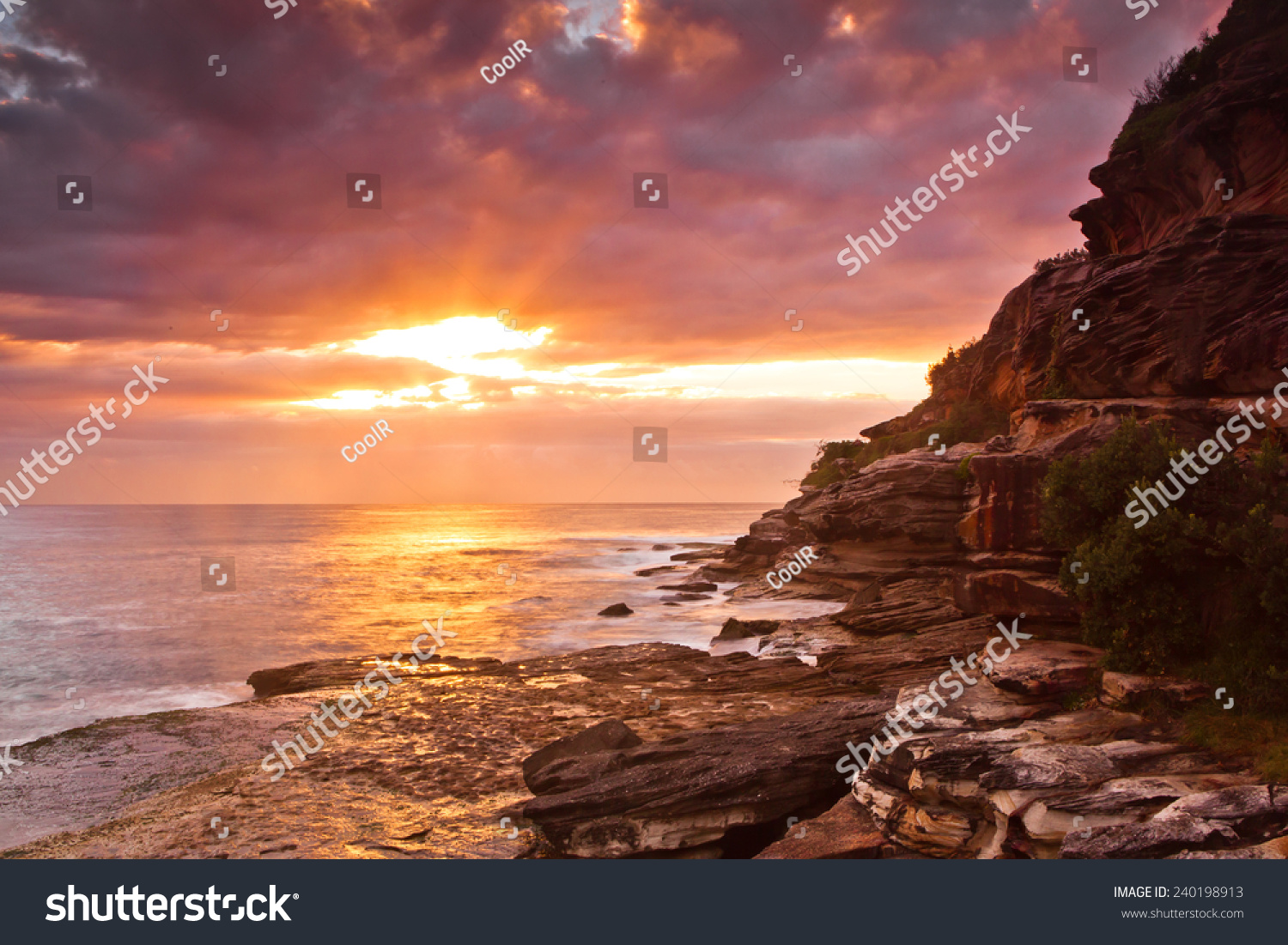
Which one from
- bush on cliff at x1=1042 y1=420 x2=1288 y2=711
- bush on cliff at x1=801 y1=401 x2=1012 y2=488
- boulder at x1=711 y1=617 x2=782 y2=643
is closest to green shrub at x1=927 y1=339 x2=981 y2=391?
bush on cliff at x1=801 y1=401 x2=1012 y2=488

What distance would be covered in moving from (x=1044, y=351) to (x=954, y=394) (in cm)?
2937

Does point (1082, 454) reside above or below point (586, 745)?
above

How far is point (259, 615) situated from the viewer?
171ft

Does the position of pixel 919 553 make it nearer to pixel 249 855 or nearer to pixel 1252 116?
pixel 1252 116

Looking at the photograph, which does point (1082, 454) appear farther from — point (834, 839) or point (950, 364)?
point (950, 364)

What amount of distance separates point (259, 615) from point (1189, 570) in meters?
54.4

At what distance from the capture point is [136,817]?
16.3m

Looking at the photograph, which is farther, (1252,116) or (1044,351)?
(1044,351)

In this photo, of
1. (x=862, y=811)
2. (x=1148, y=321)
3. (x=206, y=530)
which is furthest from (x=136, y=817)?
(x=206, y=530)

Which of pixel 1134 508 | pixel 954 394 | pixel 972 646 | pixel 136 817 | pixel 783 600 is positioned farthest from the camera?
pixel 954 394

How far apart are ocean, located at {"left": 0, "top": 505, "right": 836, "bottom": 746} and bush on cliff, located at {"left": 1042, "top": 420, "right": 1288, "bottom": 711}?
72.0 ft

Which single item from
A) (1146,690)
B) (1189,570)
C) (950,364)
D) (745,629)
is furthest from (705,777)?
(950,364)

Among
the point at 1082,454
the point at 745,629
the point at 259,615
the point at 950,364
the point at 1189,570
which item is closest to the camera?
the point at 1189,570

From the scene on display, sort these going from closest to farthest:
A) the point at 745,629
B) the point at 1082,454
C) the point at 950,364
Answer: the point at 1082,454, the point at 745,629, the point at 950,364
